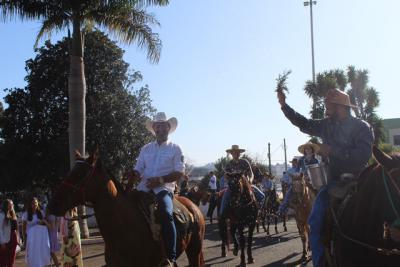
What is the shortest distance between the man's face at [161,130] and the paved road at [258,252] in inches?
226

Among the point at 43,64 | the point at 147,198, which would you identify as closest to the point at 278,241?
the point at 147,198

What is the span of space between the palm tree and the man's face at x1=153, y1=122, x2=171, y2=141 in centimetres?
884

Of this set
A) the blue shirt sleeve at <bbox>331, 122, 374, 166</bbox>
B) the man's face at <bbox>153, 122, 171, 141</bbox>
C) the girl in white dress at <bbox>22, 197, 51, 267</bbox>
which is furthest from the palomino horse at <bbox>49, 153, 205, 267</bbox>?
the girl in white dress at <bbox>22, 197, 51, 267</bbox>

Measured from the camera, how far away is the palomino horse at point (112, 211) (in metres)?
5.84

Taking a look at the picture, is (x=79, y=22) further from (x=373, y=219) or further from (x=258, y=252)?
(x=373, y=219)

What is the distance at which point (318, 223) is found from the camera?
5.59 meters

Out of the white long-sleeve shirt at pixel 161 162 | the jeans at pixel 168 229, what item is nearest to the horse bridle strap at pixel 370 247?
the jeans at pixel 168 229

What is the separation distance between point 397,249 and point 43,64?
2540 centimetres

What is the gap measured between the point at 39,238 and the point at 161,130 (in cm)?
575

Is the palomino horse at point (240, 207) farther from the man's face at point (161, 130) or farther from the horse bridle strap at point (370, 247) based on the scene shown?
the horse bridle strap at point (370, 247)

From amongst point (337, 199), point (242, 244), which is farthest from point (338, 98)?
point (242, 244)

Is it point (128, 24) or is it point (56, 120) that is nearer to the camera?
point (128, 24)

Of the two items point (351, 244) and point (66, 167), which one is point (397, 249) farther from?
point (66, 167)

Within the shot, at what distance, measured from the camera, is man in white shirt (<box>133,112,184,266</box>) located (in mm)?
6535
